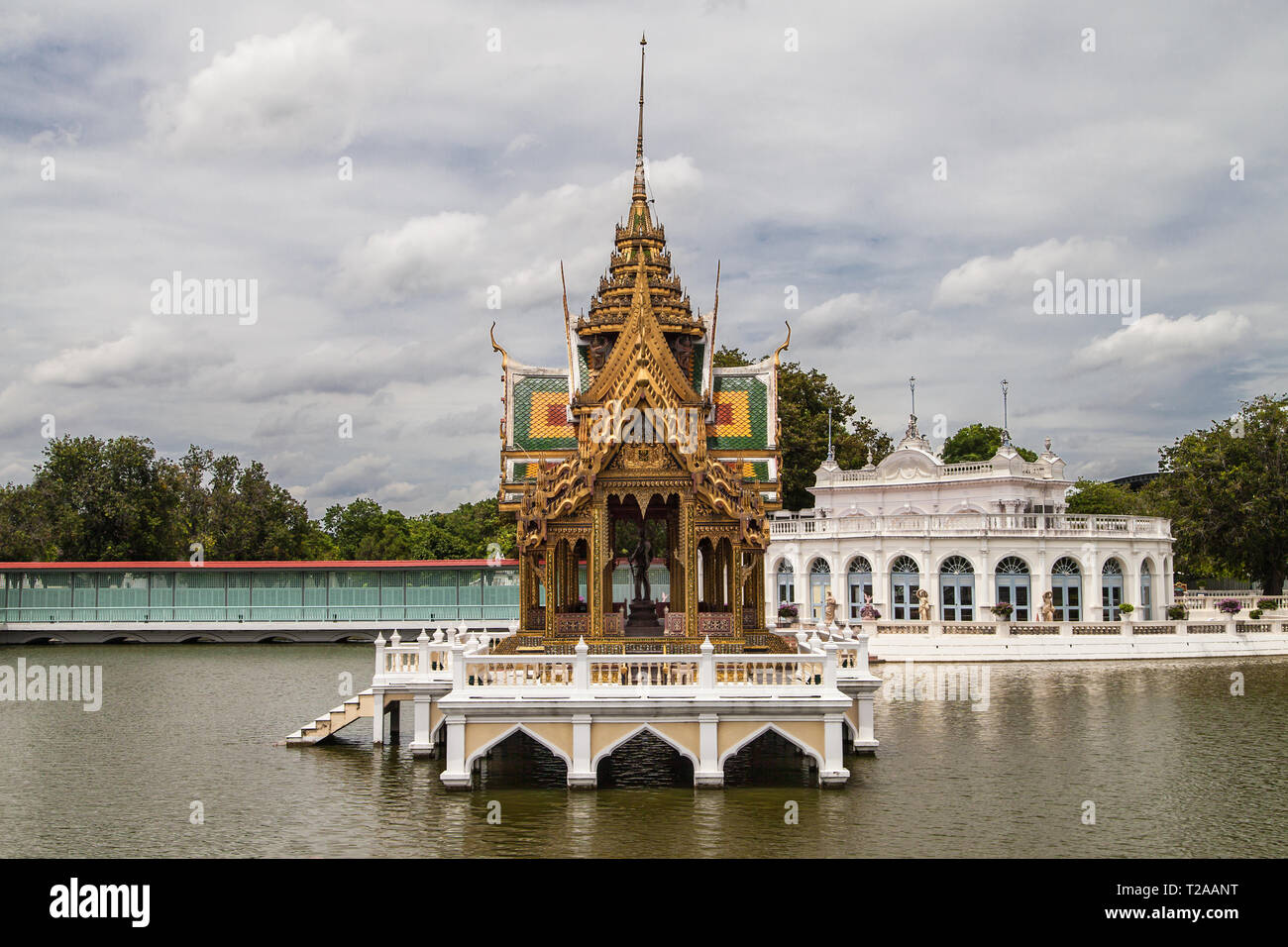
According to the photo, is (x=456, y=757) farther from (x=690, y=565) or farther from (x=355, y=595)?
(x=355, y=595)

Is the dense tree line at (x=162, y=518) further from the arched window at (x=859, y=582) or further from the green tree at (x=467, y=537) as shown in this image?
the arched window at (x=859, y=582)

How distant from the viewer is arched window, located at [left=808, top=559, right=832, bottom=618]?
5359 cm

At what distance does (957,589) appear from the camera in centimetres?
5000

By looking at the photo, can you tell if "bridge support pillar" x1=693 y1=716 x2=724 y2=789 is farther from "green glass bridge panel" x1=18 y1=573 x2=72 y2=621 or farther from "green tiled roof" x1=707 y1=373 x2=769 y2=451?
"green glass bridge panel" x1=18 y1=573 x2=72 y2=621

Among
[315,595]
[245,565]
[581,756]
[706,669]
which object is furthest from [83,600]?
[706,669]

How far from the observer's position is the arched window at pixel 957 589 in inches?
1961

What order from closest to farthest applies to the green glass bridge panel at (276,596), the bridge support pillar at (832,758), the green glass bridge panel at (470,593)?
the bridge support pillar at (832,758) < the green glass bridge panel at (276,596) < the green glass bridge panel at (470,593)

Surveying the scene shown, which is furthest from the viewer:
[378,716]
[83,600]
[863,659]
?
[83,600]

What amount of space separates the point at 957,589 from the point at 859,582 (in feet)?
14.9

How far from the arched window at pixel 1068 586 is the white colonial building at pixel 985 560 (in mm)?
42

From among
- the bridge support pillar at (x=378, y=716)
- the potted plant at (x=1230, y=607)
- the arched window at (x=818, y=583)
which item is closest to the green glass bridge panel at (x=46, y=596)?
the arched window at (x=818, y=583)

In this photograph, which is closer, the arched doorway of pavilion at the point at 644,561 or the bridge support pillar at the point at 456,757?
the bridge support pillar at the point at 456,757

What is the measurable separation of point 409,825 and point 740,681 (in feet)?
18.3

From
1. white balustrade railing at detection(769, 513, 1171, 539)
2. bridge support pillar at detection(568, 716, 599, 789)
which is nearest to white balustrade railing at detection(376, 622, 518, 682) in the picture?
bridge support pillar at detection(568, 716, 599, 789)
